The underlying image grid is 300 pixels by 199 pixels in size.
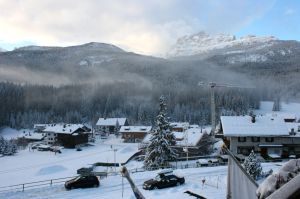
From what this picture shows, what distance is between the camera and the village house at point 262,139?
56094mm

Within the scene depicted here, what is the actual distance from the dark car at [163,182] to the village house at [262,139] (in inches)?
1002

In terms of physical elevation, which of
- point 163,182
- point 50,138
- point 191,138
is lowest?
point 50,138

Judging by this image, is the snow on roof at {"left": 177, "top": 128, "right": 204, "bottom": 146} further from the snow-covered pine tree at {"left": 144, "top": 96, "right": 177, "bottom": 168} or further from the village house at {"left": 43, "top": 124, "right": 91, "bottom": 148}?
the village house at {"left": 43, "top": 124, "right": 91, "bottom": 148}

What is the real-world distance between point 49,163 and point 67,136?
84.3ft

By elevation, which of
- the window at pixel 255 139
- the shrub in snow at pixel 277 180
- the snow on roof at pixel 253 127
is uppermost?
the shrub in snow at pixel 277 180

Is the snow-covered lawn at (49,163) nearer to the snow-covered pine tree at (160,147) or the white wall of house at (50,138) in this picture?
the white wall of house at (50,138)

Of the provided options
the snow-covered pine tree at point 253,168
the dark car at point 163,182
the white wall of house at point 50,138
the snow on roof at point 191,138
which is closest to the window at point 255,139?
the snow on roof at point 191,138

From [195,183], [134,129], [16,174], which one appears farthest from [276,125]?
[134,129]

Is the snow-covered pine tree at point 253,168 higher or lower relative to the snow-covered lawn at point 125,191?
higher

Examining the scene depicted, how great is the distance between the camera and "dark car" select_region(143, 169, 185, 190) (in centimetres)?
3091

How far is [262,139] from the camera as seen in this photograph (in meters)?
56.7

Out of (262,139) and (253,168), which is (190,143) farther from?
(253,168)

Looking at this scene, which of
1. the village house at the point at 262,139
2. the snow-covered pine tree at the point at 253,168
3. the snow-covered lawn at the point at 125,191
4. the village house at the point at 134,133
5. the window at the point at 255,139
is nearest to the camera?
the snow-covered lawn at the point at 125,191

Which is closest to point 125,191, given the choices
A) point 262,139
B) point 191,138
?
point 262,139
